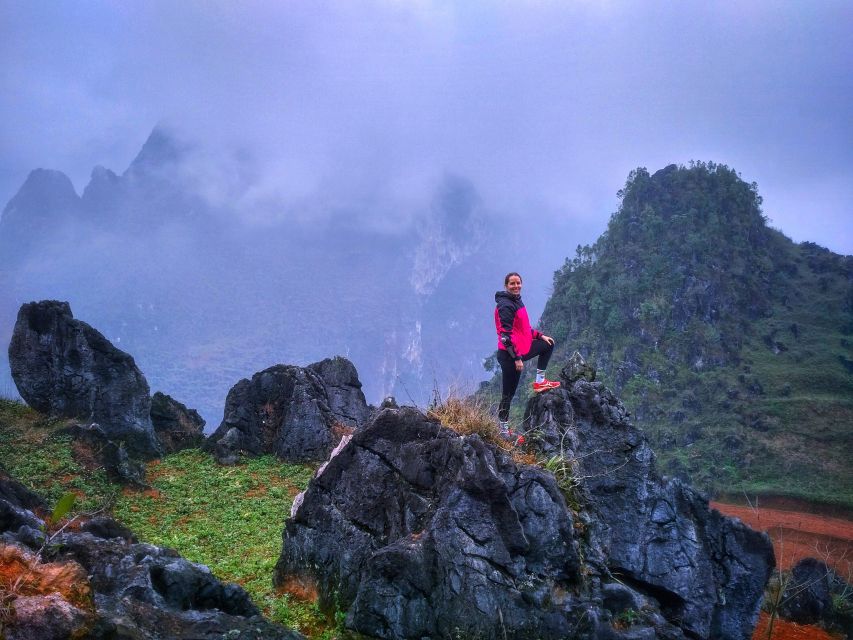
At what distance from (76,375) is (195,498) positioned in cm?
705

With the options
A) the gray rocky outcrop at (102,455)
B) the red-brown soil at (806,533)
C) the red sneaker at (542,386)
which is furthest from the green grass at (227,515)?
the red-brown soil at (806,533)

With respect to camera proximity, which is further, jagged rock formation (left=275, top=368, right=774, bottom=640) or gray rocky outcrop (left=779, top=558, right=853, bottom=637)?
gray rocky outcrop (left=779, top=558, right=853, bottom=637)

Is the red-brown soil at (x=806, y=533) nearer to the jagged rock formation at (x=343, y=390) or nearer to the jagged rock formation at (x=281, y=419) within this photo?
the jagged rock formation at (x=343, y=390)

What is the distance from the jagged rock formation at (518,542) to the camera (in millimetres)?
6773

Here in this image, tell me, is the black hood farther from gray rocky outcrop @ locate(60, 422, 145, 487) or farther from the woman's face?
gray rocky outcrop @ locate(60, 422, 145, 487)

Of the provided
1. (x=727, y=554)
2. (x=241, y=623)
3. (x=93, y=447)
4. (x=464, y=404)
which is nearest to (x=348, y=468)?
(x=464, y=404)

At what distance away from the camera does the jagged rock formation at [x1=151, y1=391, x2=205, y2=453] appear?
2173 centimetres

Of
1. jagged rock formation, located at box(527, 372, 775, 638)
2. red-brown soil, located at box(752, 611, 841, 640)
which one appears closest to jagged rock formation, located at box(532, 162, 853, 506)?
red-brown soil, located at box(752, 611, 841, 640)

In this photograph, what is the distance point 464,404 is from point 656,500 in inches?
165

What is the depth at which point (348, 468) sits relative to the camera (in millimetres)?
8781

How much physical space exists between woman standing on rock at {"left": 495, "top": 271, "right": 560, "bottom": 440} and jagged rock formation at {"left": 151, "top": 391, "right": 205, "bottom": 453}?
15.7 metres

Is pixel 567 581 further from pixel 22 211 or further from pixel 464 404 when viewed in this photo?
pixel 22 211

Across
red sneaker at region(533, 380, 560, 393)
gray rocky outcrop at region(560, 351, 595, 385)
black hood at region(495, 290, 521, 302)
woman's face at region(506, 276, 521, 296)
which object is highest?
woman's face at region(506, 276, 521, 296)

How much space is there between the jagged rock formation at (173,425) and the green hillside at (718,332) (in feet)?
114
